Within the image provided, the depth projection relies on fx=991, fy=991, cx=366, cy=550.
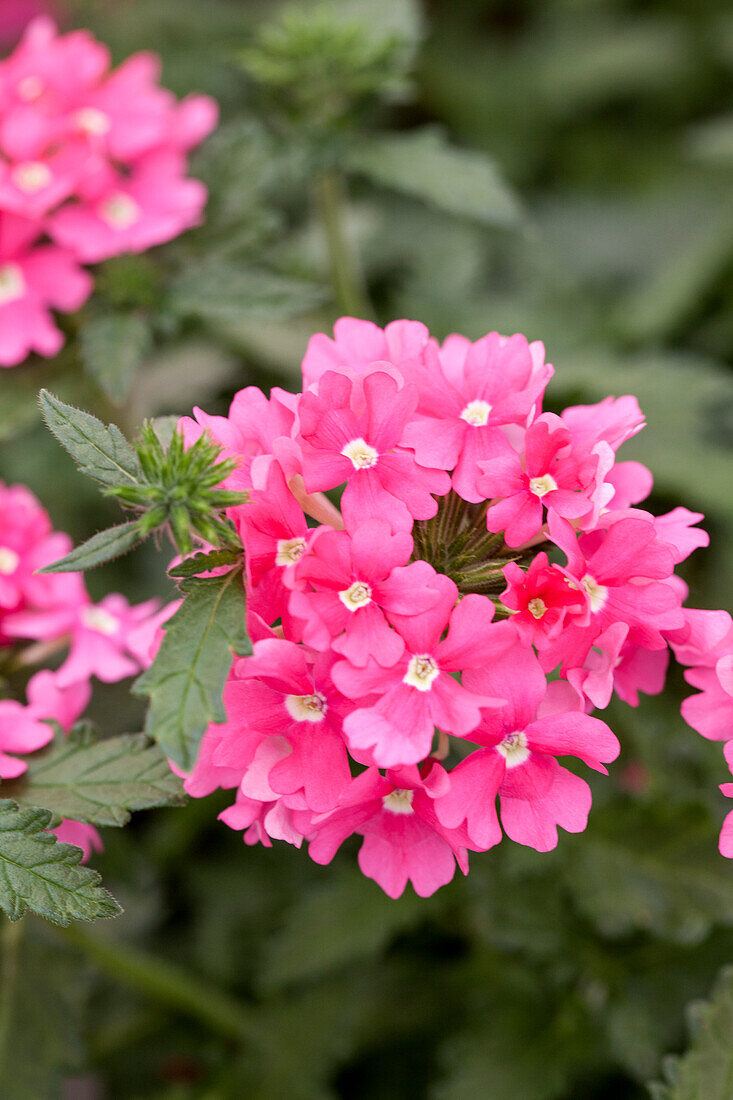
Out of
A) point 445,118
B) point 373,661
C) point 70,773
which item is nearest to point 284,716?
point 373,661

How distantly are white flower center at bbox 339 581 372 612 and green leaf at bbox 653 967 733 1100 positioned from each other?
77cm

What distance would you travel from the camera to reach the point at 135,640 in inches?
50.9

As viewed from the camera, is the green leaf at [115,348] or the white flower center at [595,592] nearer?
the white flower center at [595,592]

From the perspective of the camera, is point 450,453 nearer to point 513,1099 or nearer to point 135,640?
point 135,640

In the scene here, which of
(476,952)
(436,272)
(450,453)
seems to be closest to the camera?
(450,453)

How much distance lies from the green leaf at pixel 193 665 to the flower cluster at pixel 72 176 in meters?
1.00

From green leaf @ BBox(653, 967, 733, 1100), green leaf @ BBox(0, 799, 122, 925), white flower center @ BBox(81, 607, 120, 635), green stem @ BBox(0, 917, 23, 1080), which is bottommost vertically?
green stem @ BBox(0, 917, 23, 1080)

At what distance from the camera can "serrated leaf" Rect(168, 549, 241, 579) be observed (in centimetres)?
100

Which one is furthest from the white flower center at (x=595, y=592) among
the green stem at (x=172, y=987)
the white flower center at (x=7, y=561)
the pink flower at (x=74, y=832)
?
the green stem at (x=172, y=987)

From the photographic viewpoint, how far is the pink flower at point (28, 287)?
1778mm

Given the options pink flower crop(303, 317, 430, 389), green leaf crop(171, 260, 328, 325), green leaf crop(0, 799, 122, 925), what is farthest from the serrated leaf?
green leaf crop(171, 260, 328, 325)

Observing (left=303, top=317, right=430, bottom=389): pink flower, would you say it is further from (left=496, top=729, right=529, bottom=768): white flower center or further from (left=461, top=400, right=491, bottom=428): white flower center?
(left=496, top=729, right=529, bottom=768): white flower center

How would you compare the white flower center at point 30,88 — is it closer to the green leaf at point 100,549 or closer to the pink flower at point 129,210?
the pink flower at point 129,210

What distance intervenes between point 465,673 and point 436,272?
5.57 ft
